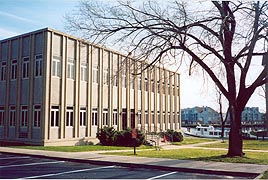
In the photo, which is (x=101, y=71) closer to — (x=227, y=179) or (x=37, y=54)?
(x=37, y=54)

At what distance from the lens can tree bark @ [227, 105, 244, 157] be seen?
16781 mm

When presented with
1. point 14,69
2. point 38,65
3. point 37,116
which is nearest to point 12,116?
point 37,116

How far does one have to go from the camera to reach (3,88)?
88.0 feet

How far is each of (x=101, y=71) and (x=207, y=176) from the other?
769 inches

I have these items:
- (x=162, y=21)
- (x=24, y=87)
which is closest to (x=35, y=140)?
(x=24, y=87)

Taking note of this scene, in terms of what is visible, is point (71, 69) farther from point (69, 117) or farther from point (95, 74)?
point (69, 117)

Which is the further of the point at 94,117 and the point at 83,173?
the point at 94,117

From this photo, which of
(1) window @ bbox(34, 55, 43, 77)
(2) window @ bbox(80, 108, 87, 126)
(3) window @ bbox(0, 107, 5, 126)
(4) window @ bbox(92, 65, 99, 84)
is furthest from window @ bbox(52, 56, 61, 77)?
(3) window @ bbox(0, 107, 5, 126)

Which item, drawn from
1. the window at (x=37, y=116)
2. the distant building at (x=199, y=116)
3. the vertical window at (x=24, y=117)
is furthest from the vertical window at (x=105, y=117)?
the distant building at (x=199, y=116)

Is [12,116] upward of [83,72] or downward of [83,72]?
downward

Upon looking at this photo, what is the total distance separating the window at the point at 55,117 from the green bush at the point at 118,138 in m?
4.29

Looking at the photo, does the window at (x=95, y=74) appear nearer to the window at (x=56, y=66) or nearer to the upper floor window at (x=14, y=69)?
the window at (x=56, y=66)

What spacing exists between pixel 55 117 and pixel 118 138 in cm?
554

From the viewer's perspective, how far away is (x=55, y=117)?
24.3 m
